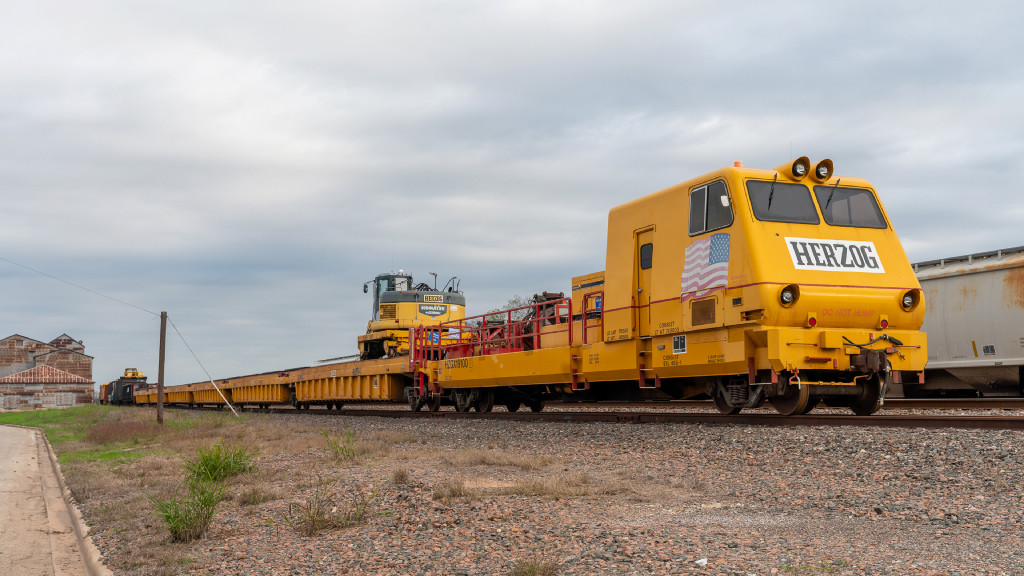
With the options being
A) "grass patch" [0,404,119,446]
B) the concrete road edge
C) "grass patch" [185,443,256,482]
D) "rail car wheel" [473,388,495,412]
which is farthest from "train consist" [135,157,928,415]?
"grass patch" [0,404,119,446]

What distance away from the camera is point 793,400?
1076cm

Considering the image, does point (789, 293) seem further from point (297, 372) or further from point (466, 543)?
point (297, 372)

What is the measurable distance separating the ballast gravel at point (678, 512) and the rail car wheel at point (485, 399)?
8178 millimetres

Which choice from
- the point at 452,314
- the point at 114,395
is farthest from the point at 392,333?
the point at 114,395

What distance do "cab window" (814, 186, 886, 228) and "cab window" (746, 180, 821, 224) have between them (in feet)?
0.66

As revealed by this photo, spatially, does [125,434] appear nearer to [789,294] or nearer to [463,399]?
[463,399]

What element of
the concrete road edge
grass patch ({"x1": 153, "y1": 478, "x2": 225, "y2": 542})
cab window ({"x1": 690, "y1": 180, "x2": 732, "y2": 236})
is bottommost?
the concrete road edge

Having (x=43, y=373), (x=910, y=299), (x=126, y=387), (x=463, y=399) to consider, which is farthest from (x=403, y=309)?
(x=43, y=373)

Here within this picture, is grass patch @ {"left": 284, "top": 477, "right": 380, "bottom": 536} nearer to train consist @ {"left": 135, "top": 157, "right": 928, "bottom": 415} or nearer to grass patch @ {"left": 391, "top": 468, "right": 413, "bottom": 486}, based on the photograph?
grass patch @ {"left": 391, "top": 468, "right": 413, "bottom": 486}

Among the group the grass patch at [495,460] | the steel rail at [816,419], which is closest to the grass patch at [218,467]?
the grass patch at [495,460]

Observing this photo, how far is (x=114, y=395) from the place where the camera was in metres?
61.2

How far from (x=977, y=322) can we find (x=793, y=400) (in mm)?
9597

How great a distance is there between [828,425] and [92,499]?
8.77m

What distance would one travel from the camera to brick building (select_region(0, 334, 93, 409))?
74875 mm
